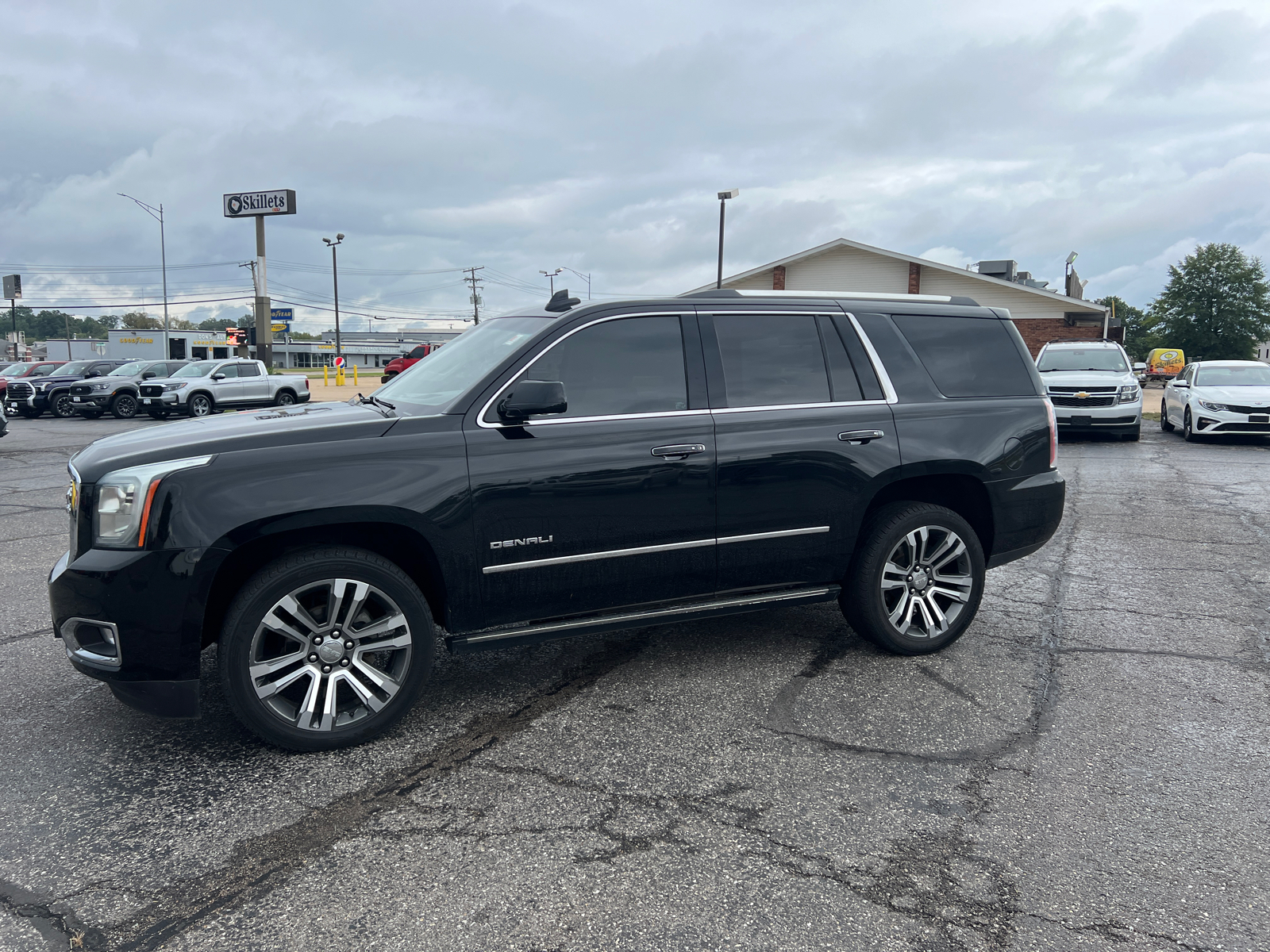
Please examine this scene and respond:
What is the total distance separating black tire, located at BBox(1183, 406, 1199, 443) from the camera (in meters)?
16.6

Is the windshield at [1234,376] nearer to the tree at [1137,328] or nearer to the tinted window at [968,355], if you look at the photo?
the tinted window at [968,355]

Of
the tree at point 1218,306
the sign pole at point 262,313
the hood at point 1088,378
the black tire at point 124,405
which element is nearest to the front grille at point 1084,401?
the hood at point 1088,378

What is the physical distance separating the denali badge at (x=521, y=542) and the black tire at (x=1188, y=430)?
16271 millimetres

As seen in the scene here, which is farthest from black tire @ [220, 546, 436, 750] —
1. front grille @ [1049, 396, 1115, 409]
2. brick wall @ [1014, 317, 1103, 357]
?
brick wall @ [1014, 317, 1103, 357]

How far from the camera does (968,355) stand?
5129 mm

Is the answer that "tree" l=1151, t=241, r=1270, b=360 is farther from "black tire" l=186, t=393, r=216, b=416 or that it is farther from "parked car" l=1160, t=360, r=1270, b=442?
"black tire" l=186, t=393, r=216, b=416

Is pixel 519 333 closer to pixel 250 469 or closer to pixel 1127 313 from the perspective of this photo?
pixel 250 469

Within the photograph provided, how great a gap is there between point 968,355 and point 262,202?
4223 centimetres

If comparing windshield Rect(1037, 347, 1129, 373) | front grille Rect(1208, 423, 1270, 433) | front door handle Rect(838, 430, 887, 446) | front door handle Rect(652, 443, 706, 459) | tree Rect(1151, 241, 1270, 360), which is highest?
tree Rect(1151, 241, 1270, 360)

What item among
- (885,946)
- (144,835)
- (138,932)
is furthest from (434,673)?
(885,946)

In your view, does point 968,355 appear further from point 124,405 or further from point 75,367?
point 75,367

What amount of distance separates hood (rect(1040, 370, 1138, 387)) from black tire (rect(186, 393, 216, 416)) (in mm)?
20470

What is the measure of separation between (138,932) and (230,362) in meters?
26.3

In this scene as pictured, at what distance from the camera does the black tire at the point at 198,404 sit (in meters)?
24.7
